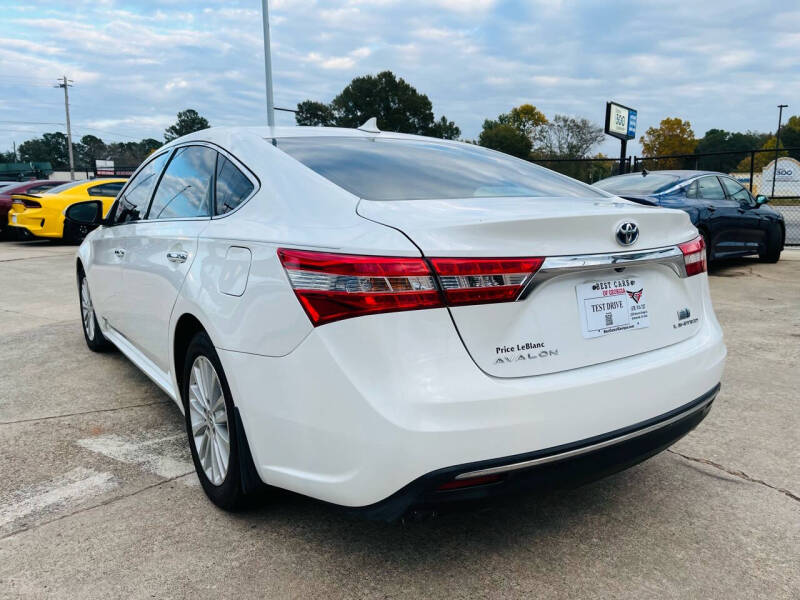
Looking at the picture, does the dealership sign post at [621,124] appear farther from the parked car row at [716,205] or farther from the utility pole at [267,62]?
the utility pole at [267,62]

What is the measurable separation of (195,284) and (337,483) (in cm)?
105

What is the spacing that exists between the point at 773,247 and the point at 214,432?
32.7 feet

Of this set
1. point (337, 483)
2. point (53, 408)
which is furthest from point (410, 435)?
point (53, 408)

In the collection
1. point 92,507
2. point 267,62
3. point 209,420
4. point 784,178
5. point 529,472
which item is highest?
point 267,62

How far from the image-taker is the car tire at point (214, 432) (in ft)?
7.75

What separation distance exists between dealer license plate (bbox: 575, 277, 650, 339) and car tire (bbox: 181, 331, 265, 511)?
1213 millimetres

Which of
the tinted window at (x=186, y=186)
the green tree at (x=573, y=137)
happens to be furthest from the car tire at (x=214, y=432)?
the green tree at (x=573, y=137)

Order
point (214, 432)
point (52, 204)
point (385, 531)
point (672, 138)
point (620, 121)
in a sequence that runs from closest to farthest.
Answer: point (385, 531)
point (214, 432)
point (52, 204)
point (620, 121)
point (672, 138)

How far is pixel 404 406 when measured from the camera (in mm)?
1813

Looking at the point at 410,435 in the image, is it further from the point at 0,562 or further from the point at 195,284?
the point at 0,562

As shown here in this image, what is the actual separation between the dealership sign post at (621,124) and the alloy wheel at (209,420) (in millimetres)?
14032

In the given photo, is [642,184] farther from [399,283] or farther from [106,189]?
[106,189]

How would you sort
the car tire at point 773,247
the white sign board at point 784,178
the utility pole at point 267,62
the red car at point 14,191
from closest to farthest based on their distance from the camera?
the car tire at point 773,247
the red car at point 14,191
the utility pole at point 267,62
the white sign board at point 784,178

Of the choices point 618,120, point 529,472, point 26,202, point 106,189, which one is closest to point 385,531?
point 529,472
